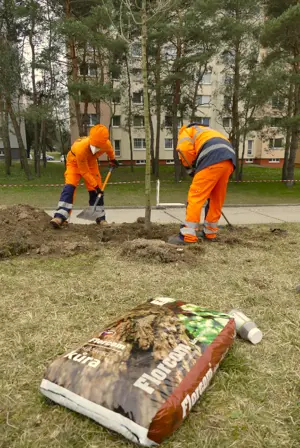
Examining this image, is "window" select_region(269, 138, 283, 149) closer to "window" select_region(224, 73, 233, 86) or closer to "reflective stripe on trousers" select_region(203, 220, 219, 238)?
"window" select_region(224, 73, 233, 86)

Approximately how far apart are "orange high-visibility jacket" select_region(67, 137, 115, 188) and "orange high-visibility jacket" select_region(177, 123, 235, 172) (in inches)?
58.6

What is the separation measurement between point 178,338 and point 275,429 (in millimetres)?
615

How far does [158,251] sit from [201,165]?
4.36 feet

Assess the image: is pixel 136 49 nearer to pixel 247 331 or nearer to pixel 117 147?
pixel 247 331

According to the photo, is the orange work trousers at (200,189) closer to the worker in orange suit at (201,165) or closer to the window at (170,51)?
the worker in orange suit at (201,165)

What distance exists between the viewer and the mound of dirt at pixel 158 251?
3896 mm

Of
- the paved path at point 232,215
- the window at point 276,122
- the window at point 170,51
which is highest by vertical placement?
the window at point 170,51

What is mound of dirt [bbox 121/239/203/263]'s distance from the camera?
3896 millimetres

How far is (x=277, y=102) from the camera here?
16.1 meters

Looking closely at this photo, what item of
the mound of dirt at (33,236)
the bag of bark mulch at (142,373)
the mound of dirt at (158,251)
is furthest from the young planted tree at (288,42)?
the bag of bark mulch at (142,373)

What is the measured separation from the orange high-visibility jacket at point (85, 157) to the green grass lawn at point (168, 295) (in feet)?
5.30

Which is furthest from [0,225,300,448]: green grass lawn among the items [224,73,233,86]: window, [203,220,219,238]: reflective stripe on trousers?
[224,73,233,86]: window

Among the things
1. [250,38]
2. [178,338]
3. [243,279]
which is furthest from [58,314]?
[250,38]

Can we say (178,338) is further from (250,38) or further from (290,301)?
(250,38)
